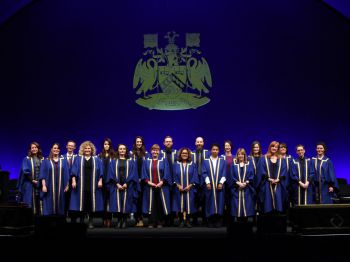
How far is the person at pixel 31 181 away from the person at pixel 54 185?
180 millimetres

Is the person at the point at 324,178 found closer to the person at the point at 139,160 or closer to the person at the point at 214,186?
the person at the point at 214,186

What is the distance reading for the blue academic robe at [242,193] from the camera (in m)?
6.79

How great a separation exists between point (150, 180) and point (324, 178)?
2.59 metres

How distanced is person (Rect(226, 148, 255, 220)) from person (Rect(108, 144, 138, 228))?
4.67 feet

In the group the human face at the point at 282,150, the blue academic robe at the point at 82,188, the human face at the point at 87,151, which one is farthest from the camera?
the human face at the point at 282,150

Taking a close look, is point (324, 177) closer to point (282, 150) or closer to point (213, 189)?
point (282, 150)

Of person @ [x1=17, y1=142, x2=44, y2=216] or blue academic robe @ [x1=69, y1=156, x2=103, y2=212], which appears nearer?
blue academic robe @ [x1=69, y1=156, x2=103, y2=212]

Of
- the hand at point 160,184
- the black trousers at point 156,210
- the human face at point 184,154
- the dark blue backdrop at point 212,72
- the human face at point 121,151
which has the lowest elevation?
the black trousers at point 156,210

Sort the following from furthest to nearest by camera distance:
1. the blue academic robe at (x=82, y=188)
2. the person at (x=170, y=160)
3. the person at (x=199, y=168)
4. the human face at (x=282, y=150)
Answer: the human face at (x=282, y=150) → the person at (x=199, y=168) → the person at (x=170, y=160) → the blue academic robe at (x=82, y=188)

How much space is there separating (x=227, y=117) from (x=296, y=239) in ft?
16.9

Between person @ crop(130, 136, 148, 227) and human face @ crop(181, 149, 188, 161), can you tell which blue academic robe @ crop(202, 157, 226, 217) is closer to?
human face @ crop(181, 149, 188, 161)

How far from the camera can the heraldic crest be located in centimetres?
865

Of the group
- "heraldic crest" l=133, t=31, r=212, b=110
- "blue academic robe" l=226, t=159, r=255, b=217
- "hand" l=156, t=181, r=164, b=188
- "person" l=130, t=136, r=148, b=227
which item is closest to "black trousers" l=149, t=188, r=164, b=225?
"hand" l=156, t=181, r=164, b=188

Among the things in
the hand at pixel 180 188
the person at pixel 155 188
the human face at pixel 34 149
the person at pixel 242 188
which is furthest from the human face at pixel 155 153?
the human face at pixel 34 149
